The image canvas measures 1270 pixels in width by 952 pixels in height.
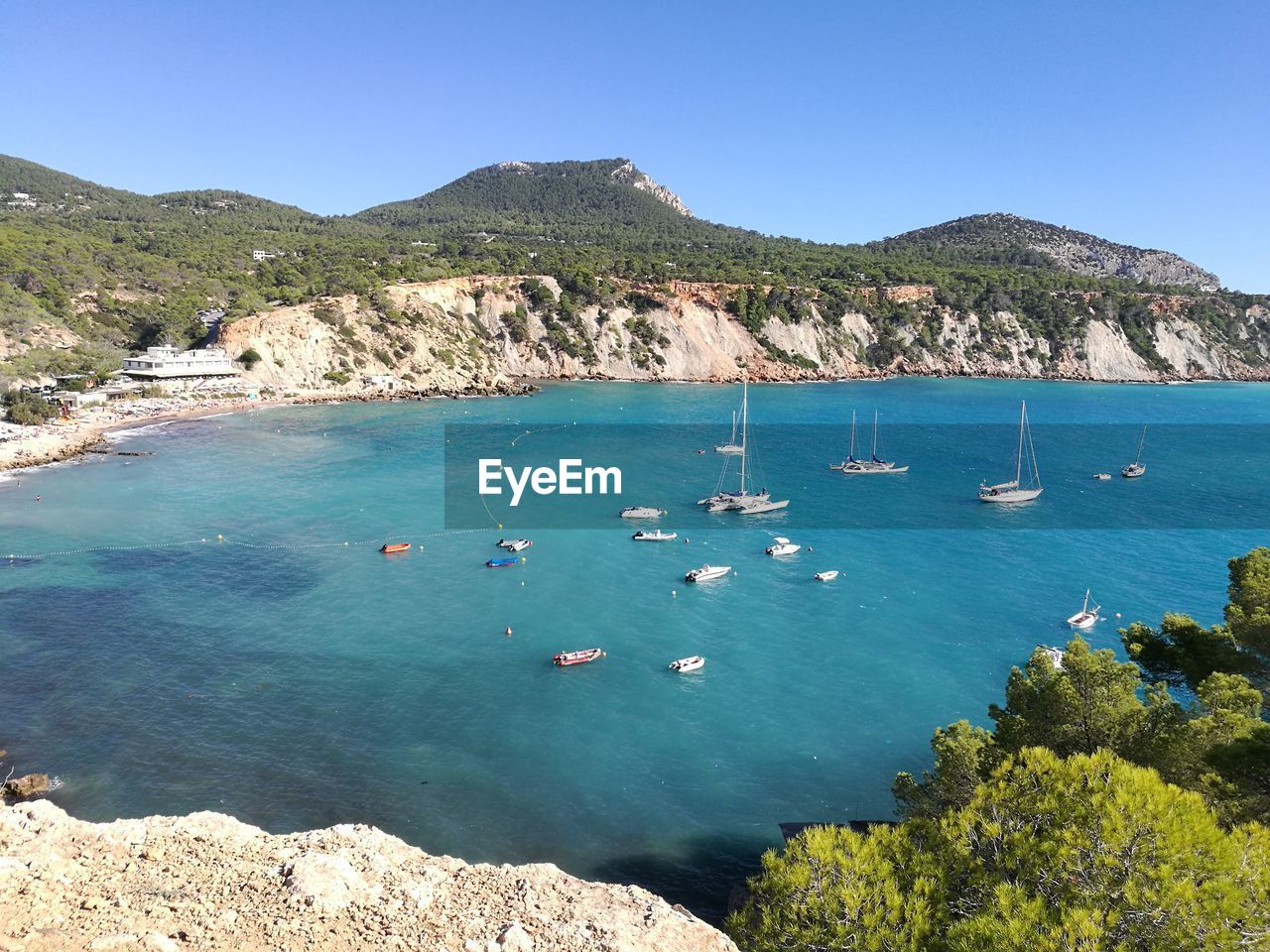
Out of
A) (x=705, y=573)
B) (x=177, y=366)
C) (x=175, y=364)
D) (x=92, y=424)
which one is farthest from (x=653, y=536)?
(x=175, y=364)

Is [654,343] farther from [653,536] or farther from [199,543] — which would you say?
[199,543]

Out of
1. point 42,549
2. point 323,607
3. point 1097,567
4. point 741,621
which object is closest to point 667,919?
point 741,621

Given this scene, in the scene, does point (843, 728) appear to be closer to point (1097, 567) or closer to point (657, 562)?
point (657, 562)

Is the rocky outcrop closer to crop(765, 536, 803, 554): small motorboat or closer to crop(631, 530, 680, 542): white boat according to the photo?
crop(631, 530, 680, 542): white boat

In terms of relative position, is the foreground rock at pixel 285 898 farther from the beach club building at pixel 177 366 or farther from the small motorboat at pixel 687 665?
the beach club building at pixel 177 366

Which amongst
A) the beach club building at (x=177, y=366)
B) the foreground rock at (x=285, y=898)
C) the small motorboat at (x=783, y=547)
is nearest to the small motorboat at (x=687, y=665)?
the foreground rock at (x=285, y=898)

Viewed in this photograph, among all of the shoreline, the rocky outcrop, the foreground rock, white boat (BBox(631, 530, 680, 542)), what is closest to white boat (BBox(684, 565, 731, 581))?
white boat (BBox(631, 530, 680, 542))
